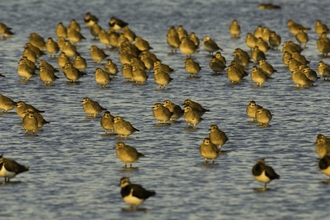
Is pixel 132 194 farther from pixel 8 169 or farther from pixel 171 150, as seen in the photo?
pixel 171 150

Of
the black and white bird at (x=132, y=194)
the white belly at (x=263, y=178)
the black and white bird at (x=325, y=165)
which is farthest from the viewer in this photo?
the black and white bird at (x=325, y=165)

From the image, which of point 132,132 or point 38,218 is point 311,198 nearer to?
point 38,218

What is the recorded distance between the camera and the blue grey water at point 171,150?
65.2 ft

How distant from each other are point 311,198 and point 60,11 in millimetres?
43589

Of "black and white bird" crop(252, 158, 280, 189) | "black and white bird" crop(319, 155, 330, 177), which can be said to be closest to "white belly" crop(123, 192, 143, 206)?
"black and white bird" crop(252, 158, 280, 189)

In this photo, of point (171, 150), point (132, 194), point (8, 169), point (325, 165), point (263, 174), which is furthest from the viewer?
point (171, 150)

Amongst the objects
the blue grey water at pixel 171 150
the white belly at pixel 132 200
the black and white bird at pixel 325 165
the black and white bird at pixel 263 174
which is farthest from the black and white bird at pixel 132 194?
the black and white bird at pixel 325 165

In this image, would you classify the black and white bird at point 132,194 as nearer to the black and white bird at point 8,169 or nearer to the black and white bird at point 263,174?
the black and white bird at point 263,174

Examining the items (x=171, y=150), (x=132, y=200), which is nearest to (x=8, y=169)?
(x=132, y=200)

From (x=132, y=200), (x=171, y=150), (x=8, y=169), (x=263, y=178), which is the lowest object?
(x=132, y=200)

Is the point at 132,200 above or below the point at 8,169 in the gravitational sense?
below

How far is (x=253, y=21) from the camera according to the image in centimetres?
5741

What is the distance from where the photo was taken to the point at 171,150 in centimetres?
2517

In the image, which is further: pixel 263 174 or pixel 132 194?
pixel 263 174
